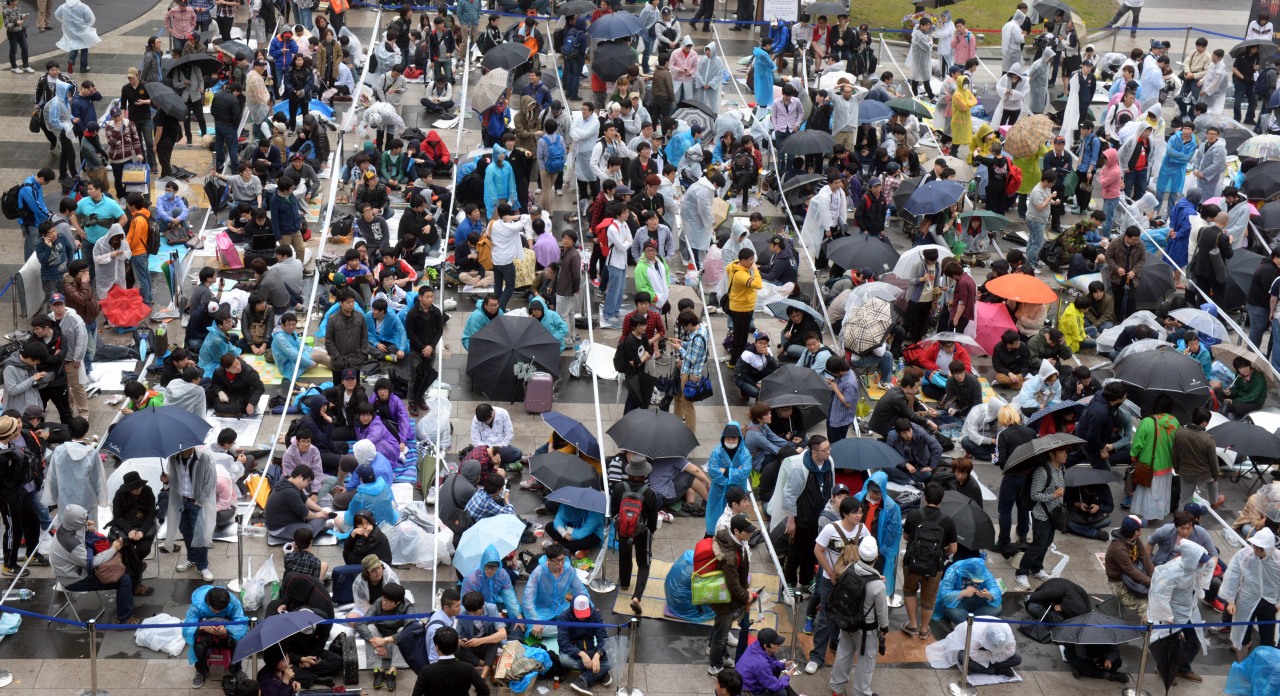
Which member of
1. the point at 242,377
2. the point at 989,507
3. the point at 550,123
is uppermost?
the point at 550,123

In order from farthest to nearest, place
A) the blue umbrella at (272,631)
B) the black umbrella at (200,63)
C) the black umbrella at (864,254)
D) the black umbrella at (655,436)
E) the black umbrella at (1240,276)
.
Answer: the black umbrella at (200,63) → the black umbrella at (1240,276) → the black umbrella at (864,254) → the black umbrella at (655,436) → the blue umbrella at (272,631)

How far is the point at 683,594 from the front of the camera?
13.4 metres

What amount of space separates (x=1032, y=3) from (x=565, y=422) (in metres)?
22.7

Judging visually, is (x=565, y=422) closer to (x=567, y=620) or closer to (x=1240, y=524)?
(x=567, y=620)

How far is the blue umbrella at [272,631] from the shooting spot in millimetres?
11203

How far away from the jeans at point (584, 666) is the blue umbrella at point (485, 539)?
46.8 inches

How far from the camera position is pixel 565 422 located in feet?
49.1

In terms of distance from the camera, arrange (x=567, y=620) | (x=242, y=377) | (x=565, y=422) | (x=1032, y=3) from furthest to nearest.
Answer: (x=1032, y=3)
(x=242, y=377)
(x=565, y=422)
(x=567, y=620)

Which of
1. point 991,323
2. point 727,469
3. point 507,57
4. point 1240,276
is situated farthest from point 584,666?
point 507,57

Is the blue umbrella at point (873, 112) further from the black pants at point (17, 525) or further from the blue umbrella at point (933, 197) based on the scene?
the black pants at point (17, 525)

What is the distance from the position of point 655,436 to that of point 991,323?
6.28 metres

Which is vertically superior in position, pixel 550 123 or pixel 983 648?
pixel 550 123

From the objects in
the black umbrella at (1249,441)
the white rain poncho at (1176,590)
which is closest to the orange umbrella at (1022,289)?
the black umbrella at (1249,441)

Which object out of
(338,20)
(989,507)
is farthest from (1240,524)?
(338,20)
